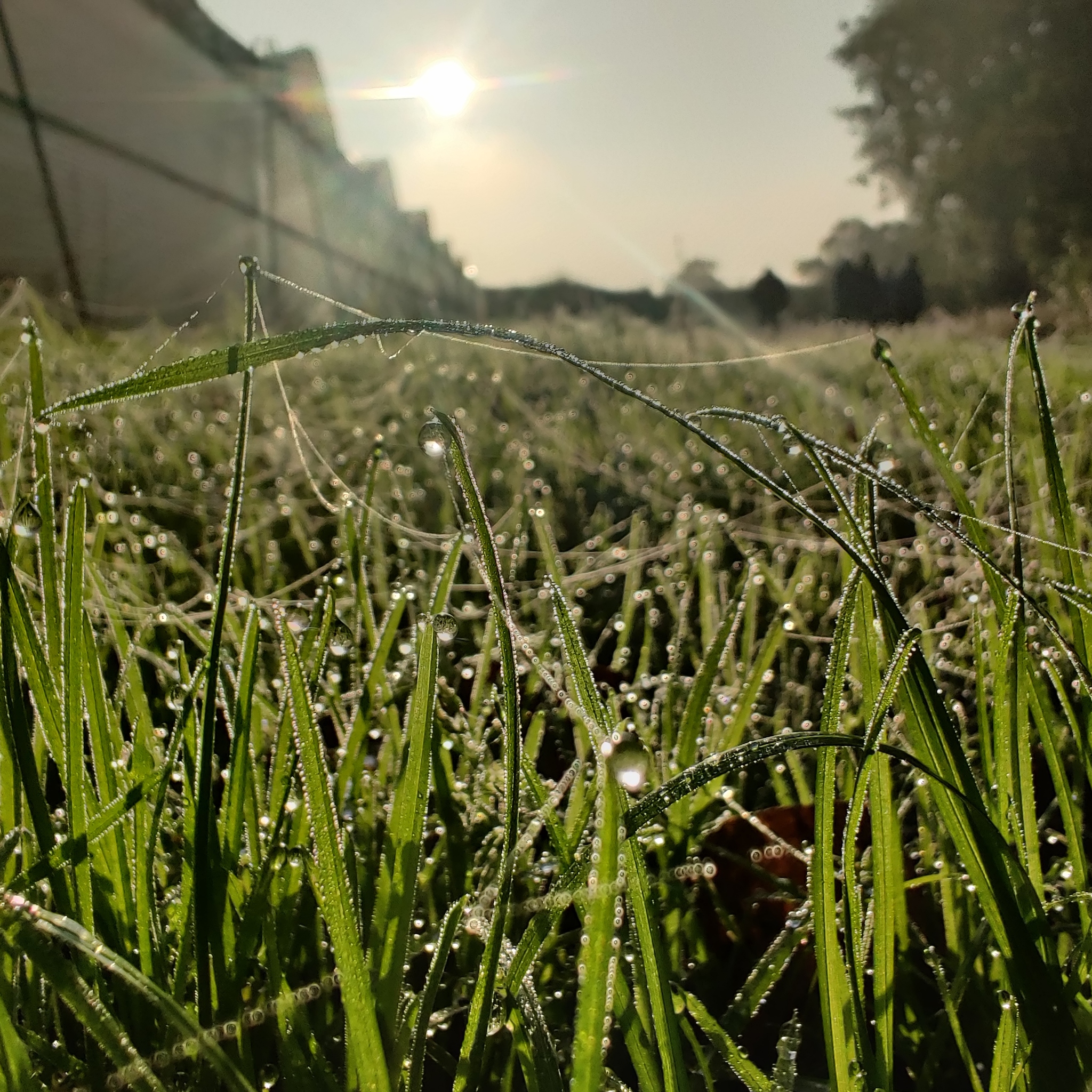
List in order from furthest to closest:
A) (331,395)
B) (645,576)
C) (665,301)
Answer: (665,301)
(331,395)
(645,576)

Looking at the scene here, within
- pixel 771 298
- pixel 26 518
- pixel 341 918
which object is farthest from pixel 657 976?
pixel 771 298

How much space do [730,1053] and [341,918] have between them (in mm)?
166

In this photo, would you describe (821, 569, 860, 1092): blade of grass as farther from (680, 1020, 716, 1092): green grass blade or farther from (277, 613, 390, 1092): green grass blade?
(277, 613, 390, 1092): green grass blade

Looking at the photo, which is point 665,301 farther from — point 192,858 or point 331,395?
point 192,858

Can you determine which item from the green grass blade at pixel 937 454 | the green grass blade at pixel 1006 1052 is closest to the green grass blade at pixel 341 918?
the green grass blade at pixel 1006 1052

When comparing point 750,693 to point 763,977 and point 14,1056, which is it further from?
point 14,1056

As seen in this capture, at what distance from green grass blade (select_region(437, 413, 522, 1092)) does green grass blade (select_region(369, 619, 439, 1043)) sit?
1.5 inches

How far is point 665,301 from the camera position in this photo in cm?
1400

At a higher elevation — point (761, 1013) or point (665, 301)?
point (665, 301)

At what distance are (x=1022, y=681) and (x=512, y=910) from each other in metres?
0.28

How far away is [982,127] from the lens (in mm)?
13922

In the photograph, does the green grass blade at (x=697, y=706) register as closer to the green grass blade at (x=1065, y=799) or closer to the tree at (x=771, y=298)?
the green grass blade at (x=1065, y=799)

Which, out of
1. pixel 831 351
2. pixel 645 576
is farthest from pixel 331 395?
pixel 831 351

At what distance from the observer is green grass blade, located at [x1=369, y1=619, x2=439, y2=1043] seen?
1.13 ft
